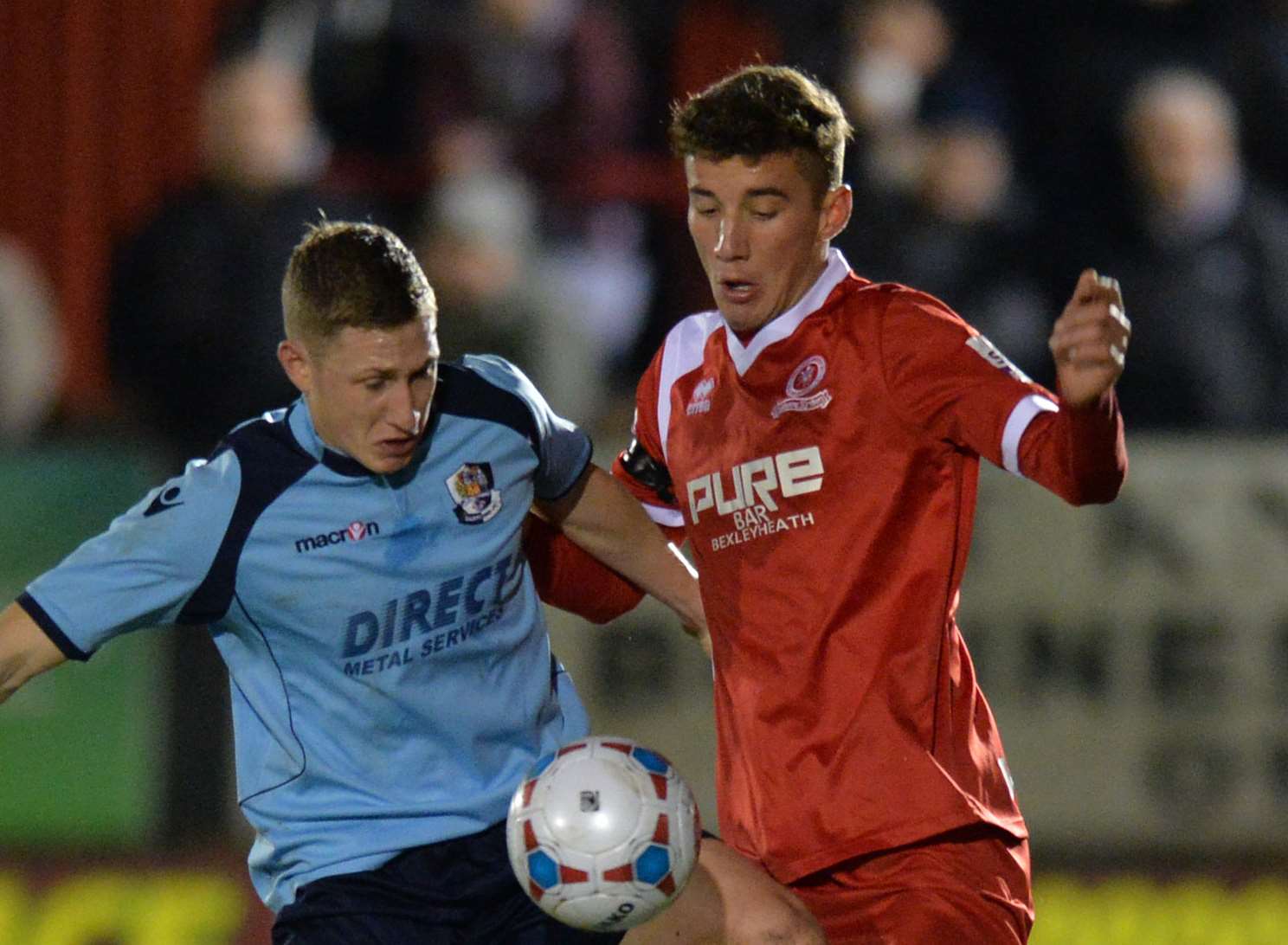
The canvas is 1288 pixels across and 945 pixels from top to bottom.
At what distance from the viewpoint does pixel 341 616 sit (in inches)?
162

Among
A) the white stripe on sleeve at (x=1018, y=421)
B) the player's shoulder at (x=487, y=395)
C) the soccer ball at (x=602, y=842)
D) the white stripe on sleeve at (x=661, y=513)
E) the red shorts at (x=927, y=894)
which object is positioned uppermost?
the player's shoulder at (x=487, y=395)

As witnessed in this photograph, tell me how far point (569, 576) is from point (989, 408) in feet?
3.92

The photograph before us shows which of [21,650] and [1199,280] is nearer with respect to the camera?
[21,650]

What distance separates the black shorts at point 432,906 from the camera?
4.11 meters

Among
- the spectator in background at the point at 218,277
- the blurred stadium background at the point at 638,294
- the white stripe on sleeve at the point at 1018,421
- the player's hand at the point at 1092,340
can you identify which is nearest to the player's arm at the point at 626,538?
the white stripe on sleeve at the point at 1018,421

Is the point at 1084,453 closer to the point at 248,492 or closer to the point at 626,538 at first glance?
the point at 626,538

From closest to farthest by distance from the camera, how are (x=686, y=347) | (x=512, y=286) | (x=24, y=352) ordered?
1. (x=686, y=347)
2. (x=512, y=286)
3. (x=24, y=352)

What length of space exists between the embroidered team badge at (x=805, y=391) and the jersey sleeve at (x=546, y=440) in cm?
50

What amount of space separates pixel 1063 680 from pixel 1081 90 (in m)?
2.56

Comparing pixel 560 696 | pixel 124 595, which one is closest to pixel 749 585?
pixel 560 696

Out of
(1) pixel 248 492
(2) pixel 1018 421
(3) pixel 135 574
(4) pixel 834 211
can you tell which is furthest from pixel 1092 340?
(3) pixel 135 574

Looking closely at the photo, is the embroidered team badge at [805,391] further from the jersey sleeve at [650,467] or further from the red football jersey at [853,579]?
the jersey sleeve at [650,467]

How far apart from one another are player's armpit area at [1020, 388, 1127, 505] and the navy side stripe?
1390mm

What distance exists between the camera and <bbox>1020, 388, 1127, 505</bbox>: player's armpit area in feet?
11.8
